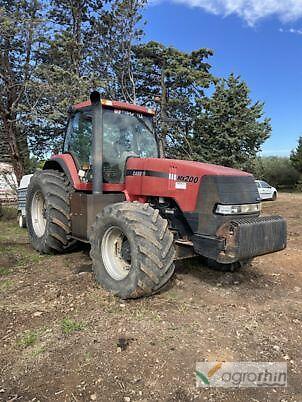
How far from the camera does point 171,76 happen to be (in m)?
20.6

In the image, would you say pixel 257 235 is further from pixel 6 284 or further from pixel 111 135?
pixel 6 284

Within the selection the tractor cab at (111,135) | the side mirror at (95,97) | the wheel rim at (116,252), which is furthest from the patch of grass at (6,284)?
the side mirror at (95,97)

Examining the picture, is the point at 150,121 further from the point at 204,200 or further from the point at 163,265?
the point at 163,265

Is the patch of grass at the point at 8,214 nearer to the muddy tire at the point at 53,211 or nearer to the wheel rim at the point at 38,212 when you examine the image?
the wheel rim at the point at 38,212

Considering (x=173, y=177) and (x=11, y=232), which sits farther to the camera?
(x=11, y=232)

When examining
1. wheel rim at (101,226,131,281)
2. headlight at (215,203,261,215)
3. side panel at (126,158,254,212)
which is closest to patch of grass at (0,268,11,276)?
A: wheel rim at (101,226,131,281)

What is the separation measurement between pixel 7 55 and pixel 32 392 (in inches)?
523

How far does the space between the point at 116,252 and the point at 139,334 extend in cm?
143

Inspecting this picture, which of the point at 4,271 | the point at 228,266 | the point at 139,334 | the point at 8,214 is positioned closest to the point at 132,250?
the point at 139,334

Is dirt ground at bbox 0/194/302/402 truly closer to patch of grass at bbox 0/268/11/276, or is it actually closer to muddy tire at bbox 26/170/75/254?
patch of grass at bbox 0/268/11/276

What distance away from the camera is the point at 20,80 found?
547 inches

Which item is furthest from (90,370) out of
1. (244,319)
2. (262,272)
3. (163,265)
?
(262,272)

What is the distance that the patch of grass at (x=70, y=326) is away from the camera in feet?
11.4

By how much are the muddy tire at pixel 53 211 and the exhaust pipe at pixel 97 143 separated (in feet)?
3.44
